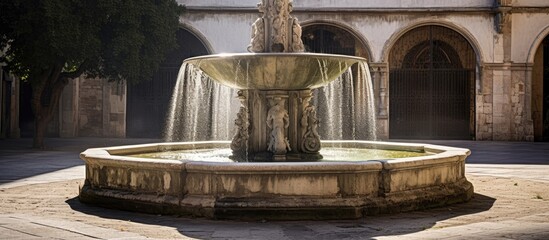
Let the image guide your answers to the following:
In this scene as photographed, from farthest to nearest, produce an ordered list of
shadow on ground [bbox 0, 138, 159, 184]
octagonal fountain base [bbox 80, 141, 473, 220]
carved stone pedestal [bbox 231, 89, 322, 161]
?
shadow on ground [bbox 0, 138, 159, 184] < carved stone pedestal [bbox 231, 89, 322, 161] < octagonal fountain base [bbox 80, 141, 473, 220]

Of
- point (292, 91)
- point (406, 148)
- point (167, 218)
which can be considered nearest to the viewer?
point (167, 218)

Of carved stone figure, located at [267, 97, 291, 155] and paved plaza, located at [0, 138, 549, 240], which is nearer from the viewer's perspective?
paved plaza, located at [0, 138, 549, 240]

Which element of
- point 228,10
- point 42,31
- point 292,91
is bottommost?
point 292,91

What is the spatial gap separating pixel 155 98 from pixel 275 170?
59.5 feet

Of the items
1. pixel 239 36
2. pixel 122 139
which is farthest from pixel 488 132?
pixel 122 139

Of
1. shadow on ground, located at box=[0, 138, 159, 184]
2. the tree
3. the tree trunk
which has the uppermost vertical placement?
the tree

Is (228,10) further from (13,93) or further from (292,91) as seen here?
(292,91)

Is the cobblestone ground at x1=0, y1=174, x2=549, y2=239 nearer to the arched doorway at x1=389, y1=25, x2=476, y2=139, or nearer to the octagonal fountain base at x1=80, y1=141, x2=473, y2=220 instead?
the octagonal fountain base at x1=80, y1=141, x2=473, y2=220

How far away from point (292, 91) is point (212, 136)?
1390cm

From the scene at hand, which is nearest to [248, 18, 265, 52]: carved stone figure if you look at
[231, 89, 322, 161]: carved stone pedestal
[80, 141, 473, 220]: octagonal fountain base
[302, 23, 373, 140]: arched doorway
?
[231, 89, 322, 161]: carved stone pedestal

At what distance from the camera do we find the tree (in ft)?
54.7

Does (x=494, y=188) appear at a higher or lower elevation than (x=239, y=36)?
lower

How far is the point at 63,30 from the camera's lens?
16.7 m

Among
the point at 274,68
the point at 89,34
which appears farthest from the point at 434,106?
the point at 274,68
